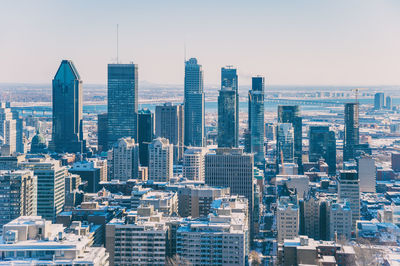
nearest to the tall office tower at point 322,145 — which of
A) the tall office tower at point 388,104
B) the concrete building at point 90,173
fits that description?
the concrete building at point 90,173

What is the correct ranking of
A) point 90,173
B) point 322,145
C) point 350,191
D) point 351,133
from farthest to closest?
1. point 322,145
2. point 351,133
3. point 90,173
4. point 350,191

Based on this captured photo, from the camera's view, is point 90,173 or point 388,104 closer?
point 90,173

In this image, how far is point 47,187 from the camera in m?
20.4

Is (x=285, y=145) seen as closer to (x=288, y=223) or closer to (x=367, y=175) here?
(x=367, y=175)

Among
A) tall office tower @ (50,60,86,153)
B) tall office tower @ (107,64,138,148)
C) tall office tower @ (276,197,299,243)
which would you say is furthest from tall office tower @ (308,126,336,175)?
tall office tower @ (276,197,299,243)

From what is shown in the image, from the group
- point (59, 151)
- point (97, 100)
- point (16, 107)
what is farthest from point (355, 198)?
point (97, 100)

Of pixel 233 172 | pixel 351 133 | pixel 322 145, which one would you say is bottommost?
pixel 233 172

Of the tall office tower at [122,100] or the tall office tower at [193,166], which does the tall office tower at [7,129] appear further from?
the tall office tower at [193,166]

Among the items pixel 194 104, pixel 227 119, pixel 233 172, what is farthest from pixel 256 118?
pixel 233 172

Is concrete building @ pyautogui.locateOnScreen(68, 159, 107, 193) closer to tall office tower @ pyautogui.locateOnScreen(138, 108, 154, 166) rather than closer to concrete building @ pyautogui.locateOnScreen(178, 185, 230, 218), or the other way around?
tall office tower @ pyautogui.locateOnScreen(138, 108, 154, 166)

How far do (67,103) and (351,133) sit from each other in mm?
15166

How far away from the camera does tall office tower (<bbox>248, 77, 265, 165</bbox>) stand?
38938mm

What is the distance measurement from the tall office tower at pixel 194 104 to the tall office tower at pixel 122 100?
4.36 metres

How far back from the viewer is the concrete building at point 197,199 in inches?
728
